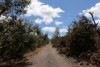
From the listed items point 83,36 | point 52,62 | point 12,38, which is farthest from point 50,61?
point 12,38

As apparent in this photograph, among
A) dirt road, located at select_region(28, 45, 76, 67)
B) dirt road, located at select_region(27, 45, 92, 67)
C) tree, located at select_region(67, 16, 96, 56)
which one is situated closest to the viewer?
dirt road, located at select_region(27, 45, 92, 67)

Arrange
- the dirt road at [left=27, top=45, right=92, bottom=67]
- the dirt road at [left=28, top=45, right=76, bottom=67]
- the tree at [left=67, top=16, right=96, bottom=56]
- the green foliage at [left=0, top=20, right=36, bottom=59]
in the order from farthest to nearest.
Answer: the tree at [left=67, top=16, right=96, bottom=56] < the green foliage at [left=0, top=20, right=36, bottom=59] < the dirt road at [left=28, top=45, right=76, bottom=67] < the dirt road at [left=27, top=45, right=92, bottom=67]

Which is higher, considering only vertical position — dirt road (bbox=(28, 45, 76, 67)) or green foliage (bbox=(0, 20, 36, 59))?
green foliage (bbox=(0, 20, 36, 59))

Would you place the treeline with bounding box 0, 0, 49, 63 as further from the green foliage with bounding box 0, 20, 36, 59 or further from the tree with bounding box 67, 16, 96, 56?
the tree with bounding box 67, 16, 96, 56

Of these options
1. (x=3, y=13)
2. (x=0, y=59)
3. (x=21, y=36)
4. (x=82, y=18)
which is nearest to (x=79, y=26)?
(x=82, y=18)

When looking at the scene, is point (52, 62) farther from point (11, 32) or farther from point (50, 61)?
point (11, 32)

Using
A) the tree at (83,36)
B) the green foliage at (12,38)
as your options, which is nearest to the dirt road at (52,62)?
the tree at (83,36)

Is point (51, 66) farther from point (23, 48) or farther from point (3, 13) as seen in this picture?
point (23, 48)

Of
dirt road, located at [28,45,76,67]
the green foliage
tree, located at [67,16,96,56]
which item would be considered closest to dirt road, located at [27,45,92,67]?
dirt road, located at [28,45,76,67]

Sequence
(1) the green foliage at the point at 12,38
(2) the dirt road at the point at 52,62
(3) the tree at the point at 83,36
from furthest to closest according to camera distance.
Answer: (3) the tree at the point at 83,36 → (1) the green foliage at the point at 12,38 → (2) the dirt road at the point at 52,62

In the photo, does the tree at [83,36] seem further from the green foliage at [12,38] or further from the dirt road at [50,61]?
the green foliage at [12,38]

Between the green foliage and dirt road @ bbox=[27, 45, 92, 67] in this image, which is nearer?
dirt road @ bbox=[27, 45, 92, 67]

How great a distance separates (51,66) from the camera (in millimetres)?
25203

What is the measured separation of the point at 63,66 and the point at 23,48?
64.5 ft
